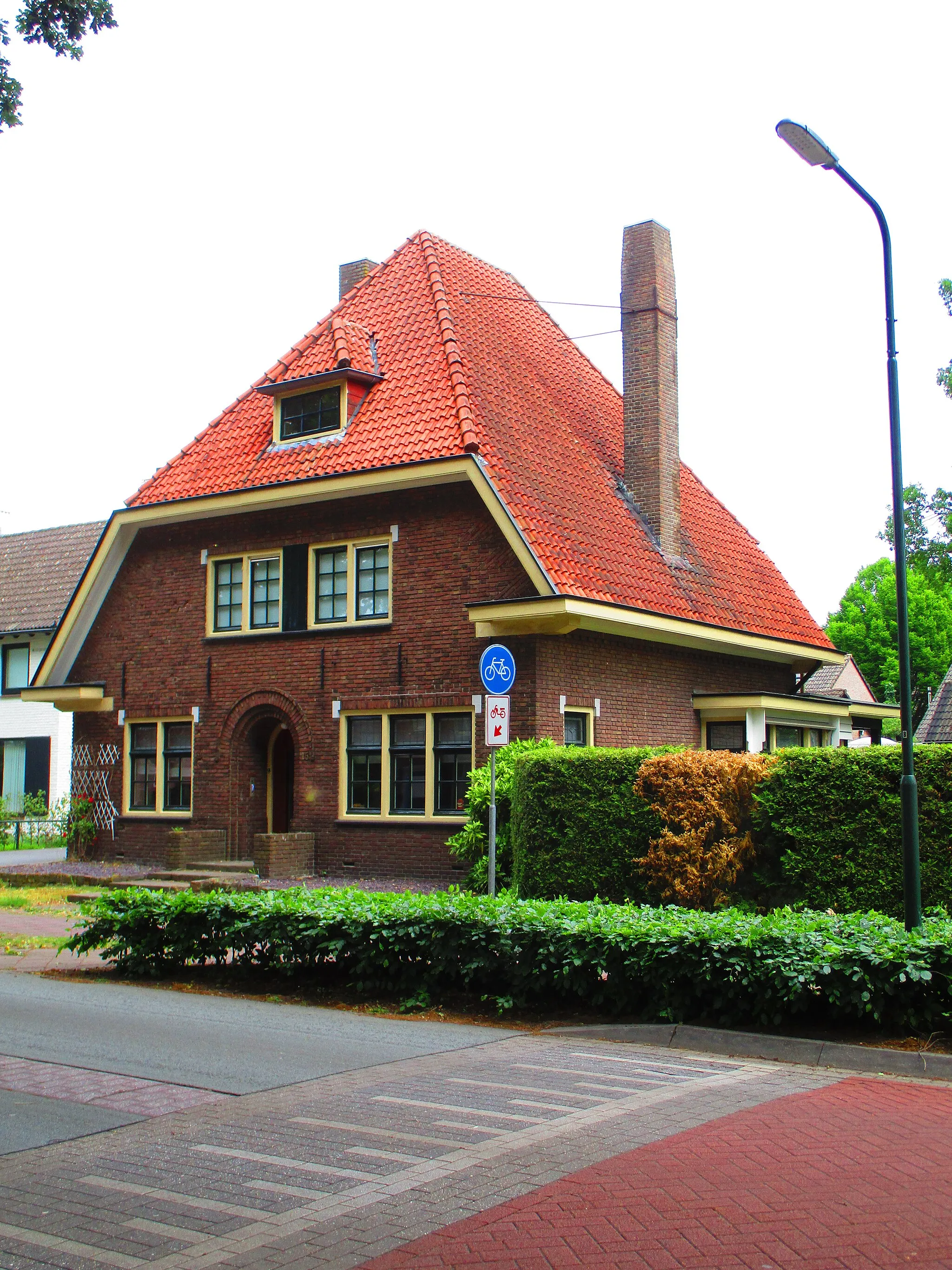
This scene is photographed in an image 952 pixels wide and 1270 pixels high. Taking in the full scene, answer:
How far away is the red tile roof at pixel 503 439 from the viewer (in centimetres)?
1941

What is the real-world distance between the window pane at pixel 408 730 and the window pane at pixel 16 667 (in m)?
20.7

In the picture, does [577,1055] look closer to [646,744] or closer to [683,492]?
[646,744]

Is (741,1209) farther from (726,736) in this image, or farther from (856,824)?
(726,736)

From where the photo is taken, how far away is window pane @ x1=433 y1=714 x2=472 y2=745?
19.3 metres

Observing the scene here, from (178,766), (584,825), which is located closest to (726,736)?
(584,825)

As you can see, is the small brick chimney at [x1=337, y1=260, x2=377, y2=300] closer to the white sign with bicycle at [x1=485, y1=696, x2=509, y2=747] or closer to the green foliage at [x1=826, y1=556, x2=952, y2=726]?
the white sign with bicycle at [x1=485, y1=696, x2=509, y2=747]

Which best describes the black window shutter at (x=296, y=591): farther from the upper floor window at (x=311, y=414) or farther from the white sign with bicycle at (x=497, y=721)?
the white sign with bicycle at (x=497, y=721)

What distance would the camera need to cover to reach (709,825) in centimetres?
1295

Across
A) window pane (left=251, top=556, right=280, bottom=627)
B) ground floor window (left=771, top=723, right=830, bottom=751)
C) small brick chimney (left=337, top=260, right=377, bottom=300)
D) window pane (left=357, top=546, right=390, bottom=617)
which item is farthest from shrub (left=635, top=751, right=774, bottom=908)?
small brick chimney (left=337, top=260, right=377, bottom=300)

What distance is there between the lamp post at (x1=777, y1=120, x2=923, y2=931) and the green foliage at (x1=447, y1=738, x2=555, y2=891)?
20.8 ft

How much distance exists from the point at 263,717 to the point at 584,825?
30.0 feet

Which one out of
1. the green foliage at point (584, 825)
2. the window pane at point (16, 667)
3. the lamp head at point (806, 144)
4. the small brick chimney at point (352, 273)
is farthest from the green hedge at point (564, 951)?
the window pane at point (16, 667)

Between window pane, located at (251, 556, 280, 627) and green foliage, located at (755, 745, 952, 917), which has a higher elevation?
window pane, located at (251, 556, 280, 627)

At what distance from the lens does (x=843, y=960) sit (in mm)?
8906
